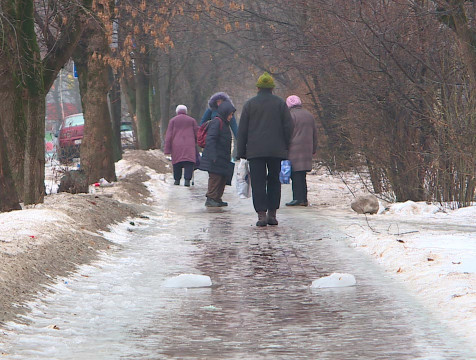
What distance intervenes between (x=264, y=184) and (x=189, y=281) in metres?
4.64

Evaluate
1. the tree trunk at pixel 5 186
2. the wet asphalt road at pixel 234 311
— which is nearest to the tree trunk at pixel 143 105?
the tree trunk at pixel 5 186

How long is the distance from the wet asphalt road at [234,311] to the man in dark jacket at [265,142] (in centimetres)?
142

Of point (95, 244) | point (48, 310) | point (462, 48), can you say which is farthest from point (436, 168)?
point (48, 310)

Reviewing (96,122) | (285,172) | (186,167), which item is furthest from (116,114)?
(285,172)

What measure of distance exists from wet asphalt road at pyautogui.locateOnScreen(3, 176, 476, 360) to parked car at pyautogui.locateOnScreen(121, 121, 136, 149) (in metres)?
30.6

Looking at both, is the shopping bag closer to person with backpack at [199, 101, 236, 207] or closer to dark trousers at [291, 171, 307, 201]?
dark trousers at [291, 171, 307, 201]

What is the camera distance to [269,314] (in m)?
6.52

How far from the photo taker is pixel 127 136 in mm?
45344

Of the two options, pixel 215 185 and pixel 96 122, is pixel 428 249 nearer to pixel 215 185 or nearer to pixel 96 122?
pixel 215 185

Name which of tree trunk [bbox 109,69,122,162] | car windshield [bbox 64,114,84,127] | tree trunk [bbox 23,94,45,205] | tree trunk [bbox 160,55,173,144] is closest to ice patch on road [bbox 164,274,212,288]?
tree trunk [bbox 23,94,45,205]

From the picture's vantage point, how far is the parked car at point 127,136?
4153 cm

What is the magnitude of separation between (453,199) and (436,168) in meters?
0.57

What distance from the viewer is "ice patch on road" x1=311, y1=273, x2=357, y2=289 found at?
777 cm

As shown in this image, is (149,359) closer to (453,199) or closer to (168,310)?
(168,310)
